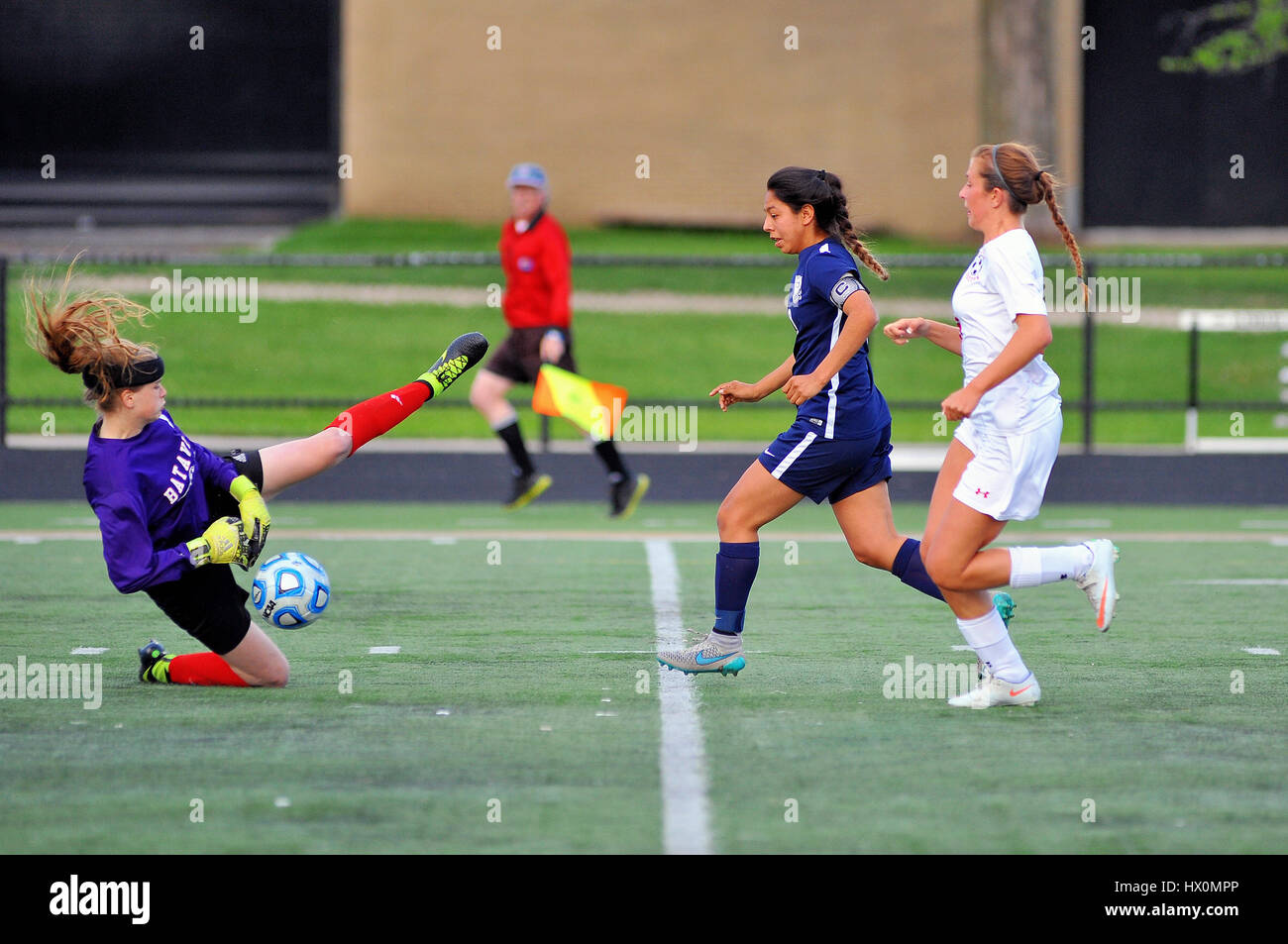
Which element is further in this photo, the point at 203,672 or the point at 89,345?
the point at 203,672

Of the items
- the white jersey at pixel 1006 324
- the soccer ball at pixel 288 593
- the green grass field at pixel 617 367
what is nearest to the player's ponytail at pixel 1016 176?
the white jersey at pixel 1006 324

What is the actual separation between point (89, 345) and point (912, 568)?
10.1ft

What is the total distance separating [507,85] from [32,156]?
24.2 ft

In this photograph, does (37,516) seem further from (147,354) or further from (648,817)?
(648,817)

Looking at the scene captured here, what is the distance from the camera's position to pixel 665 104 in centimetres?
2619

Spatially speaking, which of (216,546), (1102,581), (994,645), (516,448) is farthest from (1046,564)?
(516,448)

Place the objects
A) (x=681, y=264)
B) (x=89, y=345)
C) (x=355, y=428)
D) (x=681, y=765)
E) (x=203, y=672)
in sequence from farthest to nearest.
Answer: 1. (x=681, y=264)
2. (x=355, y=428)
3. (x=203, y=672)
4. (x=89, y=345)
5. (x=681, y=765)

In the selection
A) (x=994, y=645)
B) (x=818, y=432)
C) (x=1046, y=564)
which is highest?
(x=818, y=432)

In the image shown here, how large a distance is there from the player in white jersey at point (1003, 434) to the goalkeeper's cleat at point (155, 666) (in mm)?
2820

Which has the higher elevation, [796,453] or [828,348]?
[828,348]

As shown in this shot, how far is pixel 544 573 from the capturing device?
948 cm

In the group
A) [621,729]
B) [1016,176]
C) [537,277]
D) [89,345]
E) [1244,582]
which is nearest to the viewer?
[621,729]

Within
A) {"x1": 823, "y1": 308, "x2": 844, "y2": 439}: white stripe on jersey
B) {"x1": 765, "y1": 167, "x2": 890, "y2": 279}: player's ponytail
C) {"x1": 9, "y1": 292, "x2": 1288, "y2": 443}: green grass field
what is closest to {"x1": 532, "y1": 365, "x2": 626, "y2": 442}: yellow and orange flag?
{"x1": 765, "y1": 167, "x2": 890, "y2": 279}: player's ponytail

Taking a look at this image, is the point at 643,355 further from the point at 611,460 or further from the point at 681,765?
the point at 681,765
